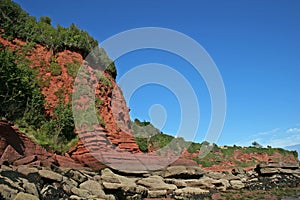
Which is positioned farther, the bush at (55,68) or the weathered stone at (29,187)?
the bush at (55,68)

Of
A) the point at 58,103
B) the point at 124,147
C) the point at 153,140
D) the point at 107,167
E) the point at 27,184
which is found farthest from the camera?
the point at 153,140

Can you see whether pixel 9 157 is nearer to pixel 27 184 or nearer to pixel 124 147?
pixel 27 184

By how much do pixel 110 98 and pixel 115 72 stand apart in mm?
4004

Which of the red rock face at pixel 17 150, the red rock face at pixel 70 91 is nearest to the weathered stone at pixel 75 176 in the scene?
the red rock face at pixel 17 150

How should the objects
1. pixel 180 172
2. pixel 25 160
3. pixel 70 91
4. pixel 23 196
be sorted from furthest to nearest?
1. pixel 70 91
2. pixel 180 172
3. pixel 25 160
4. pixel 23 196

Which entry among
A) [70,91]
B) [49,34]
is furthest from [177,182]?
[49,34]

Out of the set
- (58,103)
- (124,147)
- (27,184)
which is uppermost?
(58,103)

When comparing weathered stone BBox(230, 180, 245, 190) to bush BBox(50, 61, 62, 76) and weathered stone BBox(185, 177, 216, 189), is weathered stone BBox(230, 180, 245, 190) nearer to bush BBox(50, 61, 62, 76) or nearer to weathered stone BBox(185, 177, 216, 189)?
weathered stone BBox(185, 177, 216, 189)

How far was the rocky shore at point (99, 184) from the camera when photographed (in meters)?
10.7

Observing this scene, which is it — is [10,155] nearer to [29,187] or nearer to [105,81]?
[29,187]

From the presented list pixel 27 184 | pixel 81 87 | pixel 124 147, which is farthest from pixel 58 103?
pixel 27 184

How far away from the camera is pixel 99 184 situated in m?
15.5

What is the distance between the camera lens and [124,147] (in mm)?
23141

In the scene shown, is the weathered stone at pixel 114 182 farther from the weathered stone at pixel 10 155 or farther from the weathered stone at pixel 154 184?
the weathered stone at pixel 10 155
